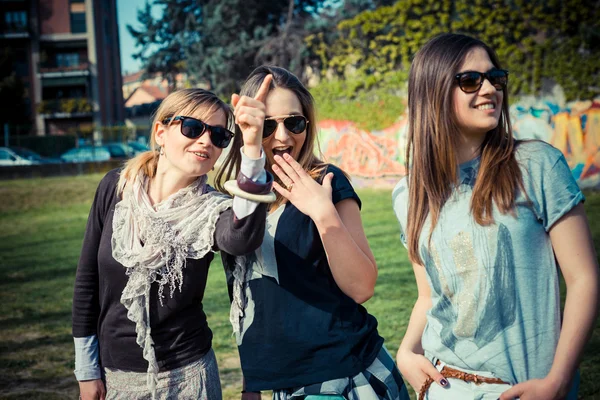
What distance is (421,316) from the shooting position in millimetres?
2039

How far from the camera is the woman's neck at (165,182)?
226 centimetres

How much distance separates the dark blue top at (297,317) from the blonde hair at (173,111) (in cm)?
53

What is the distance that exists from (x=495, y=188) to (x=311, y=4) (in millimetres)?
27248

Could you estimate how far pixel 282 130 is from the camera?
2.10m

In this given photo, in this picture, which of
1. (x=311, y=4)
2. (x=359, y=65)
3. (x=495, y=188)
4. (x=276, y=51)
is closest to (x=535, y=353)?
(x=495, y=188)

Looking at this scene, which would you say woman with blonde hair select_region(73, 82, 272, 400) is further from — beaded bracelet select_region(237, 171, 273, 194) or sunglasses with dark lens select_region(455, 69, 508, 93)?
sunglasses with dark lens select_region(455, 69, 508, 93)

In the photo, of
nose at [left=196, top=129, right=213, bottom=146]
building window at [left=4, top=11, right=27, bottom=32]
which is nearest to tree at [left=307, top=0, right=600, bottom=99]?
nose at [left=196, top=129, right=213, bottom=146]

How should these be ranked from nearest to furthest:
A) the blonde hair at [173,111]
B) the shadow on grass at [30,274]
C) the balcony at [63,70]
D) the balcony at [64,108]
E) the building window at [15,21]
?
1. the blonde hair at [173,111]
2. the shadow on grass at [30,274]
3. the balcony at [64,108]
4. the building window at [15,21]
5. the balcony at [63,70]

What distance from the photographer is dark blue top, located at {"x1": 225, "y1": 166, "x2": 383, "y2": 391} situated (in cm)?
194

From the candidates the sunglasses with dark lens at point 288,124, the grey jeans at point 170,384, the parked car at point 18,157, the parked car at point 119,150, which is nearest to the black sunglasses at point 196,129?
the sunglasses with dark lens at point 288,124

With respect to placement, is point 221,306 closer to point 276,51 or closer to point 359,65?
point 359,65

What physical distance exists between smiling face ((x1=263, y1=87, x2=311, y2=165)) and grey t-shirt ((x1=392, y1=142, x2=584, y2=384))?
2.26 feet

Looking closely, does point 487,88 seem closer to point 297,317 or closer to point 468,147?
point 468,147

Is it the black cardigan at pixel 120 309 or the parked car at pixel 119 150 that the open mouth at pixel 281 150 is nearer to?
the black cardigan at pixel 120 309
